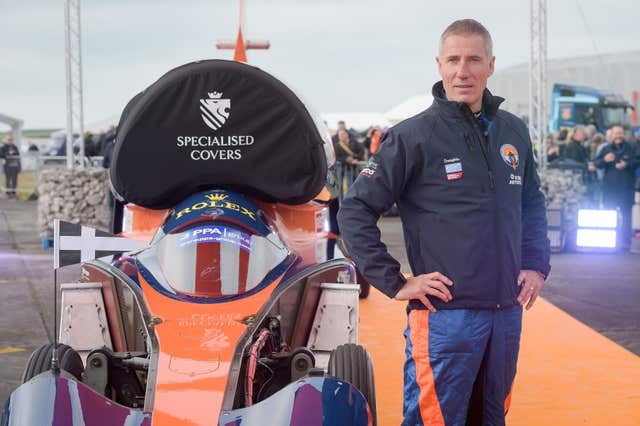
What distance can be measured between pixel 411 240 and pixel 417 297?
0.23 m

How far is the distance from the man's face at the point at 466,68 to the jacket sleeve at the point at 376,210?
28cm

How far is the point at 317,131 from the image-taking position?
18.1 ft

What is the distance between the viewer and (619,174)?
1546 cm

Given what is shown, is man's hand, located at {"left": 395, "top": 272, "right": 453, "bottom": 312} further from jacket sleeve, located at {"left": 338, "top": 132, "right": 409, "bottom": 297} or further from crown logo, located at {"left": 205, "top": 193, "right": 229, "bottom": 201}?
crown logo, located at {"left": 205, "top": 193, "right": 229, "bottom": 201}

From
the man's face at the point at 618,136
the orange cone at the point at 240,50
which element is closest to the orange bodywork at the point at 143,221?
the orange cone at the point at 240,50

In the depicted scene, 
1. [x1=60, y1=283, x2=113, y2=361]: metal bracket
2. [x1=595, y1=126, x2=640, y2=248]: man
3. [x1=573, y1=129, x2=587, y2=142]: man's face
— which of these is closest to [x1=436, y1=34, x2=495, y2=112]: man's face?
[x1=60, y1=283, x2=113, y2=361]: metal bracket

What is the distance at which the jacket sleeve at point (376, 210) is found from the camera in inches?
142

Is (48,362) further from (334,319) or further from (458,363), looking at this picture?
(458,363)

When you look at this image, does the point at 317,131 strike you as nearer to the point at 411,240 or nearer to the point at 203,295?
the point at 203,295

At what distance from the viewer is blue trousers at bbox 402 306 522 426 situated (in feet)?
11.7

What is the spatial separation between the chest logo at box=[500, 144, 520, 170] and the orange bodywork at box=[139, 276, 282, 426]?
128 centimetres

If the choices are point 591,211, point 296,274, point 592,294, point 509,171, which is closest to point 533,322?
point 592,294

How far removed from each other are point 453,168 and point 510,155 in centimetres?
25

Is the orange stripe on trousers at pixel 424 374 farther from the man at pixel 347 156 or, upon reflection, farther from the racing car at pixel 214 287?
the man at pixel 347 156
